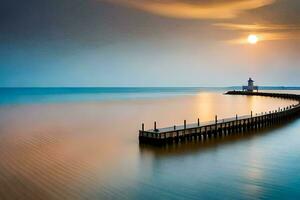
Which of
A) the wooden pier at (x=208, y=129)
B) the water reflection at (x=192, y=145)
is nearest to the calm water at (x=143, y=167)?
the water reflection at (x=192, y=145)

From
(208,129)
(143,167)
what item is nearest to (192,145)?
(208,129)

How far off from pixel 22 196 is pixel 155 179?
705cm

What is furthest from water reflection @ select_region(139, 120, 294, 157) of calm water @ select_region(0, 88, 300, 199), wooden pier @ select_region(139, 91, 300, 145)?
wooden pier @ select_region(139, 91, 300, 145)

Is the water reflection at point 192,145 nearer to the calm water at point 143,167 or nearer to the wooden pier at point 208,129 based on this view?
the calm water at point 143,167

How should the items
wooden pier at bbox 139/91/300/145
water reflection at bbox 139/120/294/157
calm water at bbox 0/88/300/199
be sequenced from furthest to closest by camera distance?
wooden pier at bbox 139/91/300/145 → water reflection at bbox 139/120/294/157 → calm water at bbox 0/88/300/199

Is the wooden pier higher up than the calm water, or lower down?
higher up

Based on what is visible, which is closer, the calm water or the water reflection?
the calm water

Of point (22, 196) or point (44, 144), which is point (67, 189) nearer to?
point (22, 196)

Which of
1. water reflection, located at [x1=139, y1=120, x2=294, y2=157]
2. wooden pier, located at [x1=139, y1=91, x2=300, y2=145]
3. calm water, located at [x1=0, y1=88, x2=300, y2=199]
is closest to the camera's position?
calm water, located at [x1=0, y1=88, x2=300, y2=199]

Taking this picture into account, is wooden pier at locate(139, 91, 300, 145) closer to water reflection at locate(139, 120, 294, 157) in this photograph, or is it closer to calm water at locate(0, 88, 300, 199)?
water reflection at locate(139, 120, 294, 157)

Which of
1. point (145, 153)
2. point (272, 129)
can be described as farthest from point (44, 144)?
point (272, 129)

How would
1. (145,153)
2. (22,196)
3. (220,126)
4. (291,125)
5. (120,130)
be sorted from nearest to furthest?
(22,196), (145,153), (220,126), (120,130), (291,125)

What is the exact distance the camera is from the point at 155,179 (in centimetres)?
1888

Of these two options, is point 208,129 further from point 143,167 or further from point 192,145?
point 143,167
